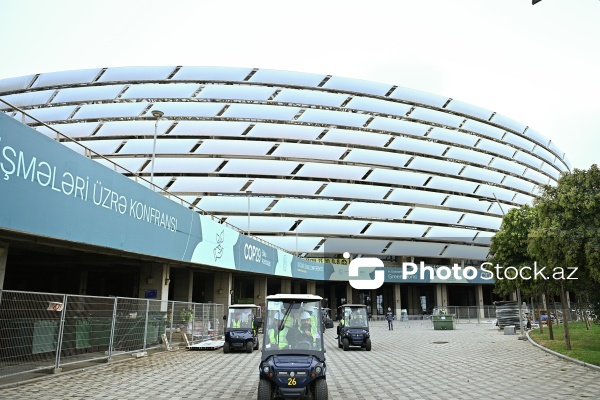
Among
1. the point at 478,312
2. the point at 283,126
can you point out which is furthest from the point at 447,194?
the point at 283,126

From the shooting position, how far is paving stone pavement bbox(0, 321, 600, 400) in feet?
31.8

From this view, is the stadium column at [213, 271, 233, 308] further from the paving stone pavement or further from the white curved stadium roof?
the white curved stadium roof

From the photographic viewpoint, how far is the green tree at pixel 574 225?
536 inches

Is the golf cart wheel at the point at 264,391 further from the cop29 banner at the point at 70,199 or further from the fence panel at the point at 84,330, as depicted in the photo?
the fence panel at the point at 84,330

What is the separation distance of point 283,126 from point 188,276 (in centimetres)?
2936

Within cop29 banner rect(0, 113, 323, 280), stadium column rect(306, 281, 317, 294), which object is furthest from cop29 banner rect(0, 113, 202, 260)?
stadium column rect(306, 281, 317, 294)

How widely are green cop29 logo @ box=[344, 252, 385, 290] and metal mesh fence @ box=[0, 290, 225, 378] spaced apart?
32772 mm

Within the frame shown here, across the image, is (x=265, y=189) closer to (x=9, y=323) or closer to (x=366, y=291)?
(x=366, y=291)

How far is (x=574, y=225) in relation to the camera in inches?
564

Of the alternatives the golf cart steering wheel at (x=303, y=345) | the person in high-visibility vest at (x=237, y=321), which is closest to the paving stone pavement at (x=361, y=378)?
the person in high-visibility vest at (x=237, y=321)

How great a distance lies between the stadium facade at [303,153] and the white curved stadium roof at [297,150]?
14 cm

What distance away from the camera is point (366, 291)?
56094 millimetres

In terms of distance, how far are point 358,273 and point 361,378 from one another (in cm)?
3937
